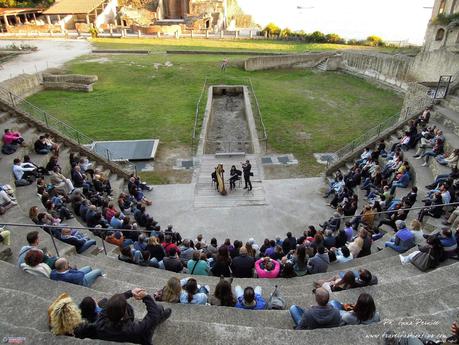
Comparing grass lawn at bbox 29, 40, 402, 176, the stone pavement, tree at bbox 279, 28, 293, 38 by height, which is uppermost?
tree at bbox 279, 28, 293, 38

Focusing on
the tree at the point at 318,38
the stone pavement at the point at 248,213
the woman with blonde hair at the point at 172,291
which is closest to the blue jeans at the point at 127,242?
the stone pavement at the point at 248,213

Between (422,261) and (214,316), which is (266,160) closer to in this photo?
(422,261)

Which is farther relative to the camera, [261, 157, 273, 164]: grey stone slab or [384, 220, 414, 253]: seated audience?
[261, 157, 273, 164]: grey stone slab

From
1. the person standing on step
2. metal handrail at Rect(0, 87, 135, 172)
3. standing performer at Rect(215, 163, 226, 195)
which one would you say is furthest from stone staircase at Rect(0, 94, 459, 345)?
metal handrail at Rect(0, 87, 135, 172)

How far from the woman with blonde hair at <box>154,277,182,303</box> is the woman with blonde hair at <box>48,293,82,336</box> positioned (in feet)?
4.66

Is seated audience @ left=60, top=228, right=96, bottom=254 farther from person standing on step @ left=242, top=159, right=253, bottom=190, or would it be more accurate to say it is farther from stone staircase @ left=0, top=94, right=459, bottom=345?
person standing on step @ left=242, top=159, right=253, bottom=190

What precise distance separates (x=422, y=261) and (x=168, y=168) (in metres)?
11.5

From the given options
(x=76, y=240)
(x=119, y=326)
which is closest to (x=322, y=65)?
(x=76, y=240)

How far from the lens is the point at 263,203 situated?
13289 millimetres

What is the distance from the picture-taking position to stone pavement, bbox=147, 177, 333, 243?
11.7 m

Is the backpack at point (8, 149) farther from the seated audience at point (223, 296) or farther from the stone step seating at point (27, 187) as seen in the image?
the seated audience at point (223, 296)

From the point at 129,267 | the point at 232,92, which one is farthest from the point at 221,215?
the point at 232,92

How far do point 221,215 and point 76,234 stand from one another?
5.35 m

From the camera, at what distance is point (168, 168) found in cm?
1599
